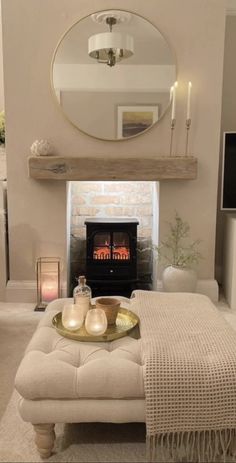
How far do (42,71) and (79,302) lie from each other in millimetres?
2167

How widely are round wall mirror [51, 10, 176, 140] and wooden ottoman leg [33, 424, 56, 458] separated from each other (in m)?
2.46

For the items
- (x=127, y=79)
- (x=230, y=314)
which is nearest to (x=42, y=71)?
(x=127, y=79)

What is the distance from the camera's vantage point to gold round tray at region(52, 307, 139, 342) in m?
2.02

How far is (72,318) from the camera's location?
7.01 ft

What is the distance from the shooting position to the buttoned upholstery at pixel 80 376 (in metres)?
1.73

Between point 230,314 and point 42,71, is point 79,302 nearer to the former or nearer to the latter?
point 230,314

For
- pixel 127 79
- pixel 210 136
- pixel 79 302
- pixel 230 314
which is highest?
pixel 127 79

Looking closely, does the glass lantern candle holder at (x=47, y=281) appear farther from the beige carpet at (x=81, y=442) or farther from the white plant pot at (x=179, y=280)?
the beige carpet at (x=81, y=442)

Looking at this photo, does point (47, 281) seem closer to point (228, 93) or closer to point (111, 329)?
point (111, 329)

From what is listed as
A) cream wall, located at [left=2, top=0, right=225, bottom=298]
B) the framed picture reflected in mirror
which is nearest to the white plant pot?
cream wall, located at [left=2, top=0, right=225, bottom=298]

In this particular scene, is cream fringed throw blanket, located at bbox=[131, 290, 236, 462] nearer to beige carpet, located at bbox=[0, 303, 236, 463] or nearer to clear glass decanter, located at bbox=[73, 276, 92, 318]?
beige carpet, located at bbox=[0, 303, 236, 463]

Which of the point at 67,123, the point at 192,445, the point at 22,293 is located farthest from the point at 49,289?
the point at 192,445

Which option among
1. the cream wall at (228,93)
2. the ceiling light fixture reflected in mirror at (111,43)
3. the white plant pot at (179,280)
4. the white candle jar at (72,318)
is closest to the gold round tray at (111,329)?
the white candle jar at (72,318)

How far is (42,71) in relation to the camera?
358 cm
